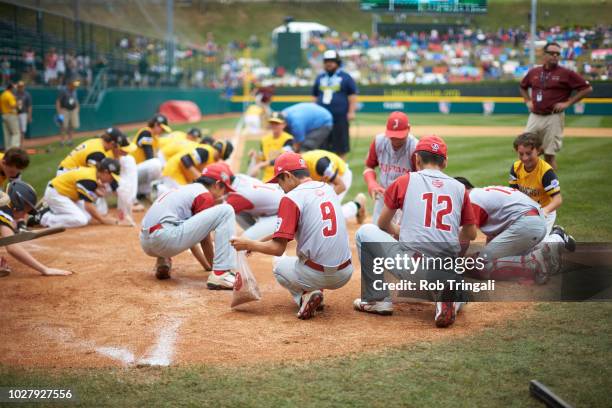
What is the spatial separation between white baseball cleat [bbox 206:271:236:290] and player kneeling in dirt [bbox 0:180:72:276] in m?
1.68

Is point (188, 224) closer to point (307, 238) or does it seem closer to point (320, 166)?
point (307, 238)

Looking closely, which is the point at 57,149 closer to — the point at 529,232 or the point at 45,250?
the point at 45,250

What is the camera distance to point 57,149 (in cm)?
2016

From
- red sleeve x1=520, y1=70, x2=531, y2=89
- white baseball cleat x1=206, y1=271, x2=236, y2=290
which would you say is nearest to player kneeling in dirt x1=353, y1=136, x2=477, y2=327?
white baseball cleat x1=206, y1=271, x2=236, y2=290

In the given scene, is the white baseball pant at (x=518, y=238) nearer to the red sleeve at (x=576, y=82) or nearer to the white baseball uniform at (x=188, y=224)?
the white baseball uniform at (x=188, y=224)

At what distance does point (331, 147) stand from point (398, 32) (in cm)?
1259

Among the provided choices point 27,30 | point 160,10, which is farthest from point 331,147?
point 160,10

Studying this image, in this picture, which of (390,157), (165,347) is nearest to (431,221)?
(165,347)

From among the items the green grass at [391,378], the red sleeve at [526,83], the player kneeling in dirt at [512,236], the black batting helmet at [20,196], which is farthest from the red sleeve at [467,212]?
the red sleeve at [526,83]

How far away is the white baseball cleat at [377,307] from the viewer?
5.85 meters

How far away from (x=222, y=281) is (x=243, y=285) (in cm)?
101

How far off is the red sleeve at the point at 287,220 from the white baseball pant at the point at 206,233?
4.74ft

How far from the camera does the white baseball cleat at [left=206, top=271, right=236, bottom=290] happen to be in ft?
22.4

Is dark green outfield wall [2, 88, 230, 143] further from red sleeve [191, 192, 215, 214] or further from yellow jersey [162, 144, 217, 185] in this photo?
red sleeve [191, 192, 215, 214]
